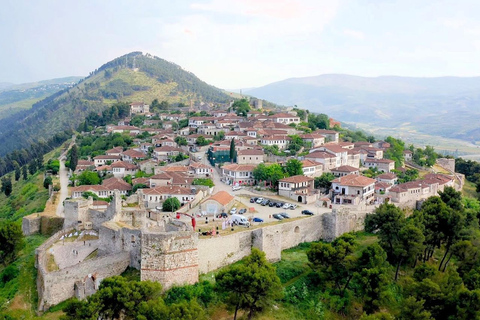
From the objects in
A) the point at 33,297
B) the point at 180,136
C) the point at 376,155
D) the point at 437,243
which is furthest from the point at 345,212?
the point at 180,136

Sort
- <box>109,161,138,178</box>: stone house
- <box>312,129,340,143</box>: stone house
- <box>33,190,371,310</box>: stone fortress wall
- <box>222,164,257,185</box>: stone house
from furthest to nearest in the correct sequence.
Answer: <box>312,129,340,143</box>: stone house < <box>109,161,138,178</box>: stone house < <box>222,164,257,185</box>: stone house < <box>33,190,371,310</box>: stone fortress wall

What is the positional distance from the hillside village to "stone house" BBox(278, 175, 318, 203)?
113 millimetres

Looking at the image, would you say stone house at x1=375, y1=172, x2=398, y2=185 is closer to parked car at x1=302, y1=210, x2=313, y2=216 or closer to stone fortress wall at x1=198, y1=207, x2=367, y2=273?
stone fortress wall at x1=198, y1=207, x2=367, y2=273

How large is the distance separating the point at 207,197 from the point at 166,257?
1585 cm

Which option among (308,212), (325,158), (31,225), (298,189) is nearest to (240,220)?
(308,212)

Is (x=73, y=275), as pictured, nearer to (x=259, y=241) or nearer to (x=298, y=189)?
(x=259, y=241)

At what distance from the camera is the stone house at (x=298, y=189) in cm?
3900

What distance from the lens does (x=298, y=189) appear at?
133ft

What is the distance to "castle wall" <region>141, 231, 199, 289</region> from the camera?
2180 centimetres

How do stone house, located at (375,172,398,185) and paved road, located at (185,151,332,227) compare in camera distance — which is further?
stone house, located at (375,172,398,185)

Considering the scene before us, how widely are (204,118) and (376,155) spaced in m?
32.3

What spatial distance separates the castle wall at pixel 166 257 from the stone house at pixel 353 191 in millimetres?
20540

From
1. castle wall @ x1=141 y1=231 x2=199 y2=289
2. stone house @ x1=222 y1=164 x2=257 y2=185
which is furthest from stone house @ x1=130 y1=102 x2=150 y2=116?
castle wall @ x1=141 y1=231 x2=199 y2=289

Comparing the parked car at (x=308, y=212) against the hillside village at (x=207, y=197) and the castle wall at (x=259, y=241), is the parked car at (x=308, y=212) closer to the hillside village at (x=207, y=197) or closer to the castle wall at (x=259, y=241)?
the hillside village at (x=207, y=197)
